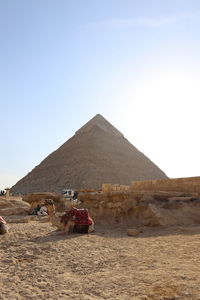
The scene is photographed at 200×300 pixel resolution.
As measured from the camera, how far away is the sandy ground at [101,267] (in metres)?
3.18

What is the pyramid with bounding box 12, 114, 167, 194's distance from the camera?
57.5 metres

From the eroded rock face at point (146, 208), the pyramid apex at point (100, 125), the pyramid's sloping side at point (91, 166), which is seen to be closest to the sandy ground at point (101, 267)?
the eroded rock face at point (146, 208)

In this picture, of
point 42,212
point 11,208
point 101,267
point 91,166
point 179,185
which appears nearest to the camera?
point 101,267

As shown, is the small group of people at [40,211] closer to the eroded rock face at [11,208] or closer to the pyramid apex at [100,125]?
the eroded rock face at [11,208]

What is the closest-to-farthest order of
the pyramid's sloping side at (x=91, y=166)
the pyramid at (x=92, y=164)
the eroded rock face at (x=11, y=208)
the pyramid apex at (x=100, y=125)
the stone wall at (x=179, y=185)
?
the stone wall at (x=179, y=185), the eroded rock face at (x=11, y=208), the pyramid's sloping side at (x=91, y=166), the pyramid at (x=92, y=164), the pyramid apex at (x=100, y=125)

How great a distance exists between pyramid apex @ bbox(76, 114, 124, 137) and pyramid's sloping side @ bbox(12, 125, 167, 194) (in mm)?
521

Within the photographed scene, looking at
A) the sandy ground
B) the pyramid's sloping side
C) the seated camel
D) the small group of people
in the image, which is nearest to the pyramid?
the pyramid's sloping side

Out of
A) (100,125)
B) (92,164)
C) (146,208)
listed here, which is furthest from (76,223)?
(100,125)

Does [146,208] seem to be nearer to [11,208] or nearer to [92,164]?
[11,208]

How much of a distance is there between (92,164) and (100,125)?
9.40 m

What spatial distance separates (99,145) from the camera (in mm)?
65750

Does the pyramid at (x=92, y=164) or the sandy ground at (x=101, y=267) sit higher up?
the pyramid at (x=92, y=164)

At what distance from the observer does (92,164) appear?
60.3m

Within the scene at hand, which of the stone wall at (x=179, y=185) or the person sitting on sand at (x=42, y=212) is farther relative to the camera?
the person sitting on sand at (x=42, y=212)
